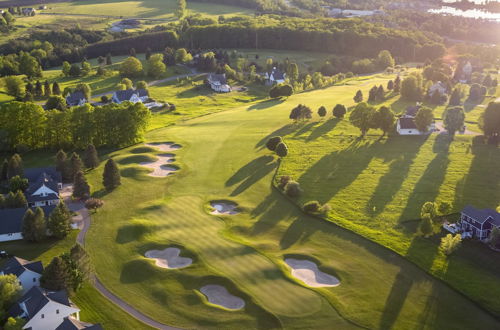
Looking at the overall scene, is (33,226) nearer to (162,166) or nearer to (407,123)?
(162,166)

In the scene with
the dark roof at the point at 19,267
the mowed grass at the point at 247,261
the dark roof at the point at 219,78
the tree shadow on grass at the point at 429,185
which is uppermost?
the dark roof at the point at 219,78

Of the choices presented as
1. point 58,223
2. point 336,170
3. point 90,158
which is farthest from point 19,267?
point 336,170

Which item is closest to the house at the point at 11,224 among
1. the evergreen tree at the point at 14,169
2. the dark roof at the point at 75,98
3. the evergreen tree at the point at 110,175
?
the evergreen tree at the point at 14,169

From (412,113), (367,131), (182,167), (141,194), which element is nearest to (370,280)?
(141,194)

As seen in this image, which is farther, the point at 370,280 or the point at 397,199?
the point at 397,199

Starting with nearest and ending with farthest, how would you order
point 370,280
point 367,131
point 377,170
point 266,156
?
point 370,280 < point 377,170 < point 266,156 < point 367,131

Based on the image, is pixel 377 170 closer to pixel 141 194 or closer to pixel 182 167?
pixel 182 167

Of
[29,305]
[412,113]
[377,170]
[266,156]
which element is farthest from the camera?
[412,113]

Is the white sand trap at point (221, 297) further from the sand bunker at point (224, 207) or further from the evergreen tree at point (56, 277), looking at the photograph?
the sand bunker at point (224, 207)
